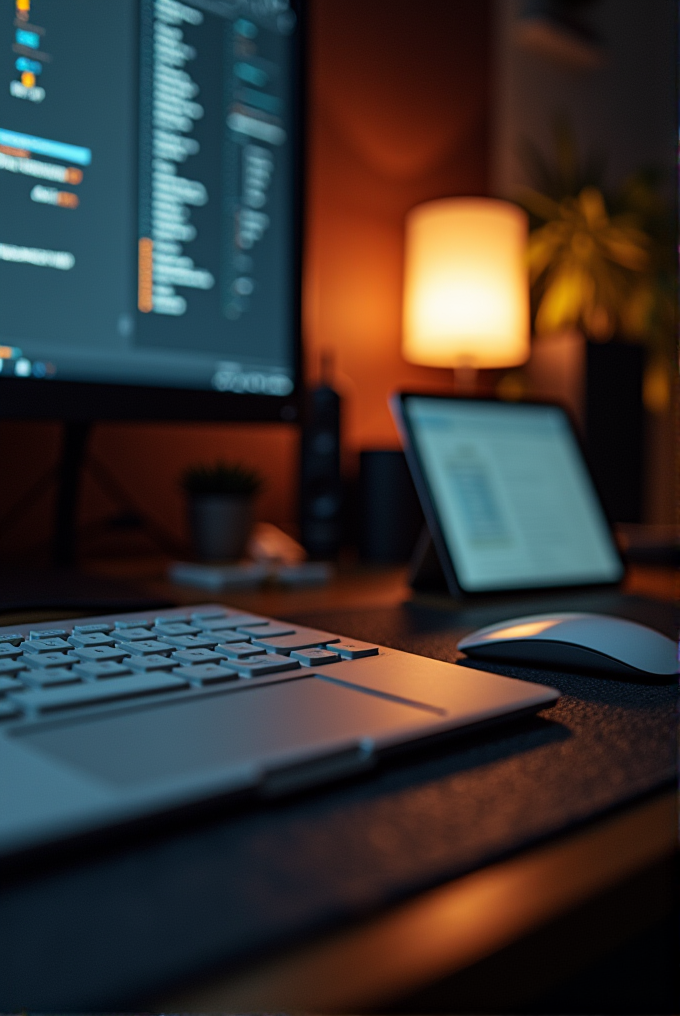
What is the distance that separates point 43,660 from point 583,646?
28 cm

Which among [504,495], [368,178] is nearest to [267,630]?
[504,495]

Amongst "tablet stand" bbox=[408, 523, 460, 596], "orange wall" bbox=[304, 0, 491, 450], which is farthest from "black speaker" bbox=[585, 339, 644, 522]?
"tablet stand" bbox=[408, 523, 460, 596]

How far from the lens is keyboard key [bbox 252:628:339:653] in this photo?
Result: 1.34ft

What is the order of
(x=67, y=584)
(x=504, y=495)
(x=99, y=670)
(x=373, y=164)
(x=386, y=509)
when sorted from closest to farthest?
(x=99, y=670), (x=67, y=584), (x=504, y=495), (x=386, y=509), (x=373, y=164)

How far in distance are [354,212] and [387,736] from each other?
1.31 metres

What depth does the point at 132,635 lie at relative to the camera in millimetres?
409

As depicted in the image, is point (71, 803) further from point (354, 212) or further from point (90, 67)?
point (354, 212)

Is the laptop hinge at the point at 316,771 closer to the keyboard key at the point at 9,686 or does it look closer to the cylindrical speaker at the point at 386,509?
the keyboard key at the point at 9,686

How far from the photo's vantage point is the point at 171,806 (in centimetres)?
24

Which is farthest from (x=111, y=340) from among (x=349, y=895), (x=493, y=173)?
(x=493, y=173)

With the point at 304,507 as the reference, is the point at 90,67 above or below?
above

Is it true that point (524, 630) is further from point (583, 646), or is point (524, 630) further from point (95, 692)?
point (95, 692)

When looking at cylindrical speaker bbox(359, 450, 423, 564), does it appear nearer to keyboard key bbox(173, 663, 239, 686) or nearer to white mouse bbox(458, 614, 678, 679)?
white mouse bbox(458, 614, 678, 679)

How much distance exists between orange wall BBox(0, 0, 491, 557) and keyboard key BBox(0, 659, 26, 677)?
2.64 feet
